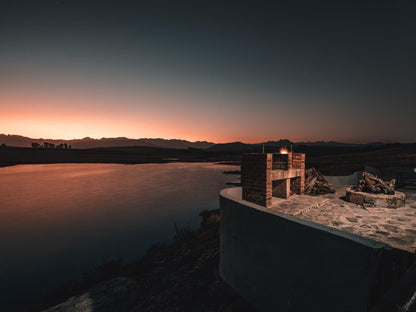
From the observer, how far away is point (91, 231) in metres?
18.9

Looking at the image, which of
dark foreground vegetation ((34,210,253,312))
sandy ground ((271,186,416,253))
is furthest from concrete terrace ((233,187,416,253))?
dark foreground vegetation ((34,210,253,312))

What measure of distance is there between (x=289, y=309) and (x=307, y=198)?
4.62m

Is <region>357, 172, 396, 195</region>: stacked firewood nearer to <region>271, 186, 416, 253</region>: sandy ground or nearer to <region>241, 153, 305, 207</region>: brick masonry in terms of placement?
<region>271, 186, 416, 253</region>: sandy ground

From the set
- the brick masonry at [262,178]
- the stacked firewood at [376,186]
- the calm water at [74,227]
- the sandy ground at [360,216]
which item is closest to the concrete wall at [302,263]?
the brick masonry at [262,178]

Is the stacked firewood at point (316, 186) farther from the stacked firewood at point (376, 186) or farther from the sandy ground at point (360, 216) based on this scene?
the stacked firewood at point (376, 186)

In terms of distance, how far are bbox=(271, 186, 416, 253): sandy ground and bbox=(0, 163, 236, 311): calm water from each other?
43.3ft

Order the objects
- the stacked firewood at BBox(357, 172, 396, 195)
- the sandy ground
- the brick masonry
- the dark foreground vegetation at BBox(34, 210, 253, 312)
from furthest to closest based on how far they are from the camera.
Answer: the stacked firewood at BBox(357, 172, 396, 195) < the brick masonry < the dark foreground vegetation at BBox(34, 210, 253, 312) < the sandy ground

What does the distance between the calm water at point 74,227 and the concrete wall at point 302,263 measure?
13.1m

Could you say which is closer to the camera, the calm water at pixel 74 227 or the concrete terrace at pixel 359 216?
the concrete terrace at pixel 359 216

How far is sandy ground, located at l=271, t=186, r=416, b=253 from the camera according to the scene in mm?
4176

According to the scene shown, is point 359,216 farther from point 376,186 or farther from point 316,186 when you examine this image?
point 316,186

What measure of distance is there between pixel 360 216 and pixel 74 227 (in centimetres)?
→ 2387

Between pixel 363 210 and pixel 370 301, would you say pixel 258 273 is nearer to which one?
pixel 370 301

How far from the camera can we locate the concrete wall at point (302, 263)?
229 centimetres
